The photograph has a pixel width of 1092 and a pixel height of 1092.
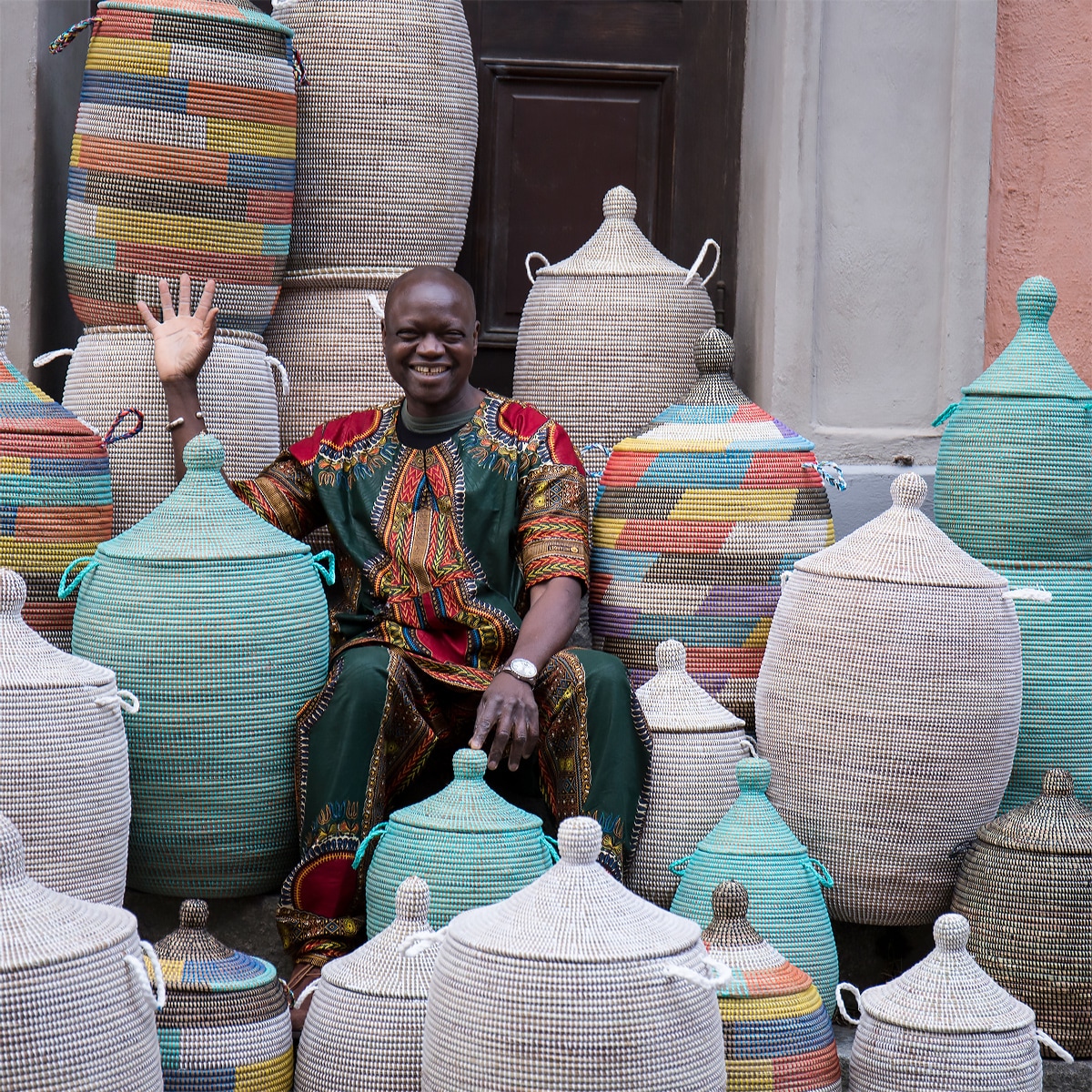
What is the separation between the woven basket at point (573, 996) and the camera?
6.90ft

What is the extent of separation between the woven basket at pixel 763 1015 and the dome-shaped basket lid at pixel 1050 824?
60 cm

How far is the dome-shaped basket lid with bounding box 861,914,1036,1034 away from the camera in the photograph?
2510 mm

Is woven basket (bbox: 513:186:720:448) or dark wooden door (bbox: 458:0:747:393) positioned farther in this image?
dark wooden door (bbox: 458:0:747:393)

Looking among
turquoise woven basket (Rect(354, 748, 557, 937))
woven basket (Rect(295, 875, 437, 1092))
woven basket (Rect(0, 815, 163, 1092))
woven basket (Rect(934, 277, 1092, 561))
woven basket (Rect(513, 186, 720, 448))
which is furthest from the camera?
woven basket (Rect(513, 186, 720, 448))

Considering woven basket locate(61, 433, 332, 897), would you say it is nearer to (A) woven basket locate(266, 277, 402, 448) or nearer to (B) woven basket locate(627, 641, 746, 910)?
(B) woven basket locate(627, 641, 746, 910)

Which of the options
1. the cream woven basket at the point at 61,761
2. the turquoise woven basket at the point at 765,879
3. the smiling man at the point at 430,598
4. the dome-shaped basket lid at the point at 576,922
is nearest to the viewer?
the dome-shaped basket lid at the point at 576,922

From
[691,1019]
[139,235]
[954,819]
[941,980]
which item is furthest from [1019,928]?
[139,235]

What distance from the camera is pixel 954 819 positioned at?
123 inches

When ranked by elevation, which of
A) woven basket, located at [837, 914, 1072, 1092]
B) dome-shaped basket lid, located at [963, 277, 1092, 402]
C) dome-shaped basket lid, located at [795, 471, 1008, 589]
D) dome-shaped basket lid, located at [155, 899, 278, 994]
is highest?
dome-shaped basket lid, located at [963, 277, 1092, 402]

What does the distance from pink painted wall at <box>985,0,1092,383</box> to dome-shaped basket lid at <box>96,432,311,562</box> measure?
2032 millimetres

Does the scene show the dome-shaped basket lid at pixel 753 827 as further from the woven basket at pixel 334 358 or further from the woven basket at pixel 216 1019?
the woven basket at pixel 334 358

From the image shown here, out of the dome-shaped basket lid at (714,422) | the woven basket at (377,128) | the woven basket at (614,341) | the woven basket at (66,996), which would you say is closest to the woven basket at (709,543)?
the dome-shaped basket lid at (714,422)

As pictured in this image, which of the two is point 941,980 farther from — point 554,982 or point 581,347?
point 581,347

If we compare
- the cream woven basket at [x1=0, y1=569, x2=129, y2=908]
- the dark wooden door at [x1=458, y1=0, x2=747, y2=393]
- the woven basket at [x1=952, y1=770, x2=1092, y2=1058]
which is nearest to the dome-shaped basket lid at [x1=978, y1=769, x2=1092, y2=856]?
the woven basket at [x1=952, y1=770, x2=1092, y2=1058]
